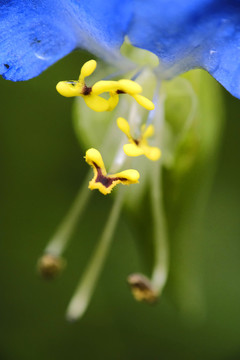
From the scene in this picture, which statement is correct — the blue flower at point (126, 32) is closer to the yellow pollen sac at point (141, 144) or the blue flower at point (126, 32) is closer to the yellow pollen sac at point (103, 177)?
the yellow pollen sac at point (141, 144)

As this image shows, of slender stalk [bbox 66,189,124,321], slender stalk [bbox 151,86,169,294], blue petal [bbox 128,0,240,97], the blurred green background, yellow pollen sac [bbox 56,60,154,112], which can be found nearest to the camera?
blue petal [bbox 128,0,240,97]

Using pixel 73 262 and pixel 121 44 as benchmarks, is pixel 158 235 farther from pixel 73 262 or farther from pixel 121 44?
pixel 73 262

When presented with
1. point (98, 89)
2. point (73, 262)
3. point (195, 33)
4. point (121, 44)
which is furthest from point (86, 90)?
point (73, 262)

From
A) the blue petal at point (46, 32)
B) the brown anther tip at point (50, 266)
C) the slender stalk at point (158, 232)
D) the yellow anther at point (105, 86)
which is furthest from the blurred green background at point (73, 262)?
the yellow anther at point (105, 86)

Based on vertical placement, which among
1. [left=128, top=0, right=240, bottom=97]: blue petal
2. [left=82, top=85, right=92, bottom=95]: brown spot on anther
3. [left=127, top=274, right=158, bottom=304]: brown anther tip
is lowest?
[left=127, top=274, right=158, bottom=304]: brown anther tip

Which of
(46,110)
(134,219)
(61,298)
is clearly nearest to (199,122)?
(134,219)

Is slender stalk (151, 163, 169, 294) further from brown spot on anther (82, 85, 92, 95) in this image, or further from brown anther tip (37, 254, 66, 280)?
brown spot on anther (82, 85, 92, 95)

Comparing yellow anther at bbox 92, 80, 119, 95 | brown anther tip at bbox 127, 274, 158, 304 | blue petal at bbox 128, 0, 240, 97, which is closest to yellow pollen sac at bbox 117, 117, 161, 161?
yellow anther at bbox 92, 80, 119, 95
